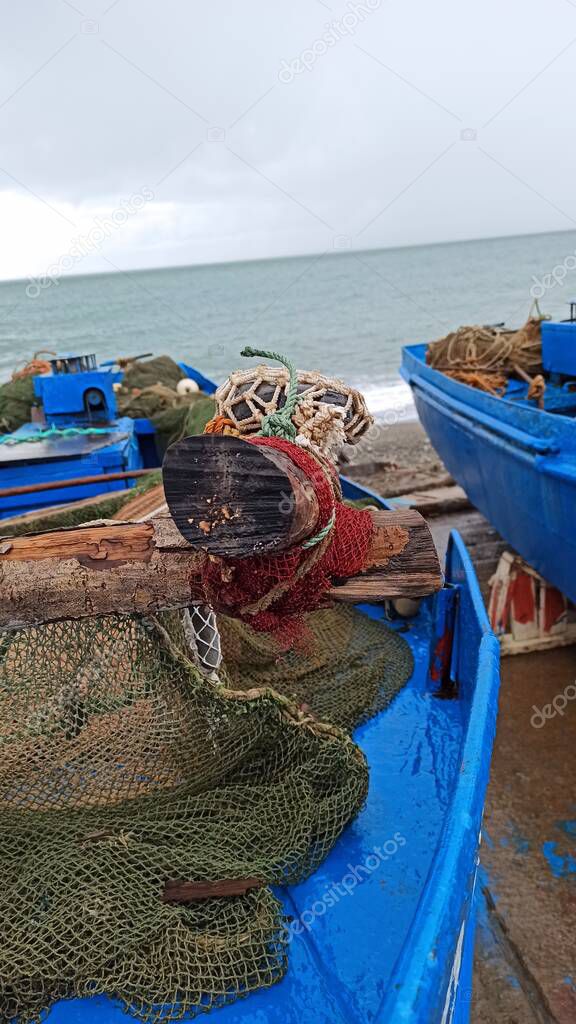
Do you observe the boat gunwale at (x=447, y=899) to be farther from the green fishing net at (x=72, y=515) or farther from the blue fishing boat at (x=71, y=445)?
the blue fishing boat at (x=71, y=445)

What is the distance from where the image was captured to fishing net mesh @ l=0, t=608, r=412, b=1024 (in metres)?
2.38

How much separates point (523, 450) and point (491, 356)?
3130mm

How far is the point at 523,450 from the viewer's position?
6.13 meters

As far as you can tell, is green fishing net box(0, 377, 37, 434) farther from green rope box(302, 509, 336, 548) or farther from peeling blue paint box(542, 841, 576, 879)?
green rope box(302, 509, 336, 548)

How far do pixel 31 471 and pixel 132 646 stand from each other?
6355 millimetres

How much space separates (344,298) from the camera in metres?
67.0

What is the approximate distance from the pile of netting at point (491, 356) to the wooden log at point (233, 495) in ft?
24.0

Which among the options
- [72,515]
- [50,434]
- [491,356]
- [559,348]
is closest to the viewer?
[72,515]

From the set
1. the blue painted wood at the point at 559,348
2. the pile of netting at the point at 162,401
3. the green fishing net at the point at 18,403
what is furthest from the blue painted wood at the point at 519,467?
the green fishing net at the point at 18,403

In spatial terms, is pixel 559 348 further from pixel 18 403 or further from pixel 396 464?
pixel 18 403

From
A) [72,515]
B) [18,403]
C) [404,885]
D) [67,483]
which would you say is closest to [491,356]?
[67,483]

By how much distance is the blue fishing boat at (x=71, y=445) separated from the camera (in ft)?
26.4

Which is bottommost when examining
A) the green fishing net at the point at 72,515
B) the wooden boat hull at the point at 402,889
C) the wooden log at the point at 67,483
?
the wooden boat hull at the point at 402,889

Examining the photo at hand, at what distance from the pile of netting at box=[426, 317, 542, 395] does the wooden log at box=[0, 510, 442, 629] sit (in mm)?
6869
